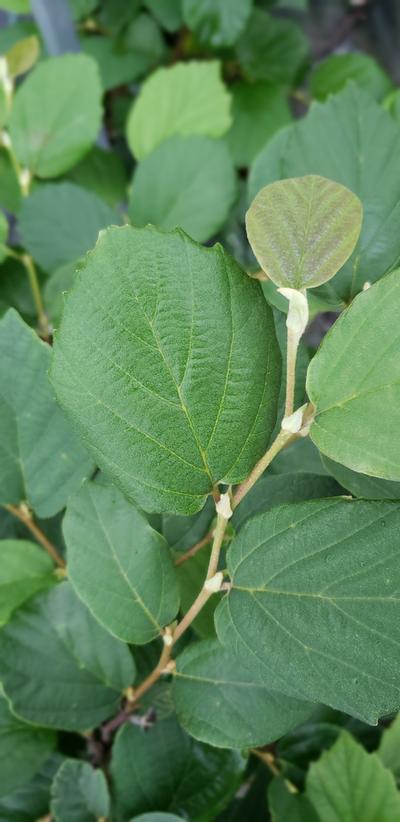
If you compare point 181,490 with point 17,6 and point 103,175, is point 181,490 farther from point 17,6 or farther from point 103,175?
point 17,6

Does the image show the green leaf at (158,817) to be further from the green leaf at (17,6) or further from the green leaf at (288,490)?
the green leaf at (17,6)

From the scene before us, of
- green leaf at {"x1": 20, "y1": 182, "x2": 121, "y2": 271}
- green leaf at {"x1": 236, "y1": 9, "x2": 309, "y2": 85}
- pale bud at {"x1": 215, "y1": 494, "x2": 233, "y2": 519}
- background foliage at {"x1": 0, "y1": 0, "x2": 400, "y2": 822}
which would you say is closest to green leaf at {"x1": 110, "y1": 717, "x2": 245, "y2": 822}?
background foliage at {"x1": 0, "y1": 0, "x2": 400, "y2": 822}

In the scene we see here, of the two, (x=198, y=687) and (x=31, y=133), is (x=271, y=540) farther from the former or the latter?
(x=31, y=133)

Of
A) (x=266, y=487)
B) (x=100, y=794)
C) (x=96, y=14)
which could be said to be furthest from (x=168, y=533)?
(x=96, y=14)

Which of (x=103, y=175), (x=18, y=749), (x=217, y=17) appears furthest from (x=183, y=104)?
(x=18, y=749)

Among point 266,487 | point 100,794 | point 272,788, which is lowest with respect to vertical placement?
point 272,788

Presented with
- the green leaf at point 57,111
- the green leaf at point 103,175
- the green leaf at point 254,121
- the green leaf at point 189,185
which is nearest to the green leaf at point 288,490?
the green leaf at point 189,185

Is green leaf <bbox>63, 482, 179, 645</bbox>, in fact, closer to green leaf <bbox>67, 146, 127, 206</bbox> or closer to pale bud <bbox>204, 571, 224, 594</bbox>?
pale bud <bbox>204, 571, 224, 594</bbox>
